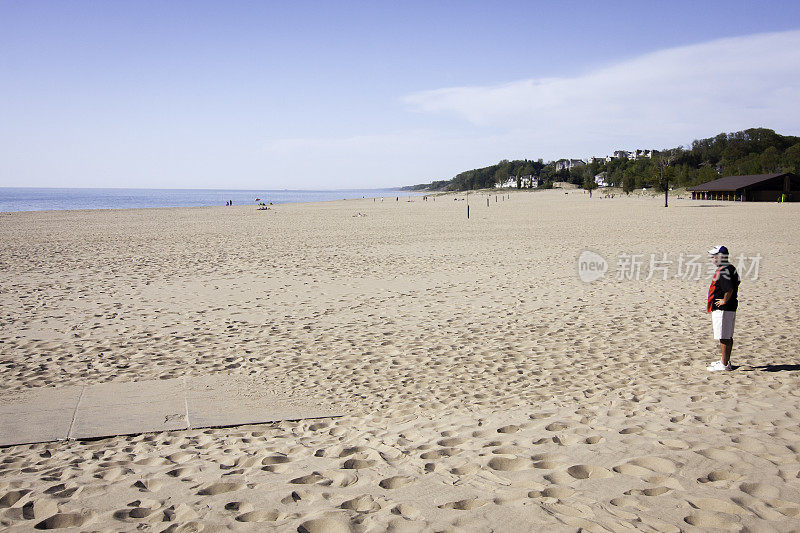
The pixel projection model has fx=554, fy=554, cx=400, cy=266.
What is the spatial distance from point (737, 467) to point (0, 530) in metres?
5.16

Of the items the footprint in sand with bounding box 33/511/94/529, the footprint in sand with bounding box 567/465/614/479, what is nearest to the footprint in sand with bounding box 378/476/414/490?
the footprint in sand with bounding box 567/465/614/479

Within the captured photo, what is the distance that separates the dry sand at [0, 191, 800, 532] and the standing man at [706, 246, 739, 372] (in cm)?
39

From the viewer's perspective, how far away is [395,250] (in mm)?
20438

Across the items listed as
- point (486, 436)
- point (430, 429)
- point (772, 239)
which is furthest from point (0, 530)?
point (772, 239)

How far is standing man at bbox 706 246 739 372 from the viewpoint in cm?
654

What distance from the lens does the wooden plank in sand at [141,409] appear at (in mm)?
5312

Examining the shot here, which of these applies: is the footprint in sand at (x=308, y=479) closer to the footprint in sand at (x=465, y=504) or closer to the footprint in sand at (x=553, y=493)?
the footprint in sand at (x=465, y=504)

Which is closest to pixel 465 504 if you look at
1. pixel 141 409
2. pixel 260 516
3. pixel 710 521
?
pixel 260 516

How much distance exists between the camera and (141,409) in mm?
5832

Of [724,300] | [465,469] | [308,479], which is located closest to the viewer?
[308,479]

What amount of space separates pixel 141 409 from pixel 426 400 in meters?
3.02

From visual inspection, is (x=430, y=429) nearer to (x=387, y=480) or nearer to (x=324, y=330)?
(x=387, y=480)

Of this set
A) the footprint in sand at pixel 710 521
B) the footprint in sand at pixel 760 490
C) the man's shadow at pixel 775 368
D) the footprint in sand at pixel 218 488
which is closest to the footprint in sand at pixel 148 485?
the footprint in sand at pixel 218 488

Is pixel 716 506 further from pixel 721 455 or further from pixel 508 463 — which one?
pixel 508 463
